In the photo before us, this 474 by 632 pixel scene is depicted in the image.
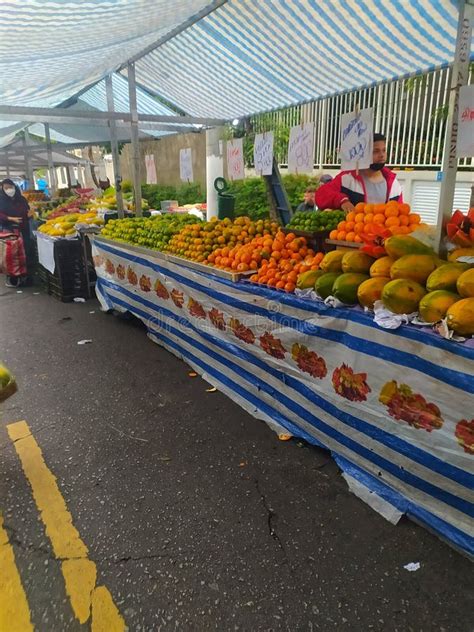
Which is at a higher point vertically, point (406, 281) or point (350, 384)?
point (406, 281)

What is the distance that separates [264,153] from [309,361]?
2510 millimetres

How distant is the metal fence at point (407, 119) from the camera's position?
9648 millimetres

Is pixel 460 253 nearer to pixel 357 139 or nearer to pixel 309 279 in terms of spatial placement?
pixel 309 279

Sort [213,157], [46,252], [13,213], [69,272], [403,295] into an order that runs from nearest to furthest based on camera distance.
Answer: [403,295] < [69,272] < [46,252] < [213,157] < [13,213]

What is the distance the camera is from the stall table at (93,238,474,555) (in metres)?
2.12

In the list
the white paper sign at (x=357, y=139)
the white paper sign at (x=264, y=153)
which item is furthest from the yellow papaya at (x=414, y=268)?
the white paper sign at (x=264, y=153)

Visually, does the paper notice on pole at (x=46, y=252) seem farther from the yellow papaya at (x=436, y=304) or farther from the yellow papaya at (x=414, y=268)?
the yellow papaya at (x=436, y=304)

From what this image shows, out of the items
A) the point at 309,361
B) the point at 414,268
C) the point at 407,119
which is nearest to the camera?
the point at 414,268

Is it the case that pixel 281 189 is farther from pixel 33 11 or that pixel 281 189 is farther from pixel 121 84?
pixel 121 84

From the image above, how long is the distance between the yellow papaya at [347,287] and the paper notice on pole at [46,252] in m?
5.75

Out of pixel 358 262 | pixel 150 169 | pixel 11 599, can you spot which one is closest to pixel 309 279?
pixel 358 262

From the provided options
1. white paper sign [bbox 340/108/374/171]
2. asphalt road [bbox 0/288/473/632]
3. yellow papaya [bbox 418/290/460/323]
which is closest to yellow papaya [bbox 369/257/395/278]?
yellow papaya [bbox 418/290/460/323]

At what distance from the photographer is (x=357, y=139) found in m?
3.26

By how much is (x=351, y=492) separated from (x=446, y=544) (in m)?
0.57
